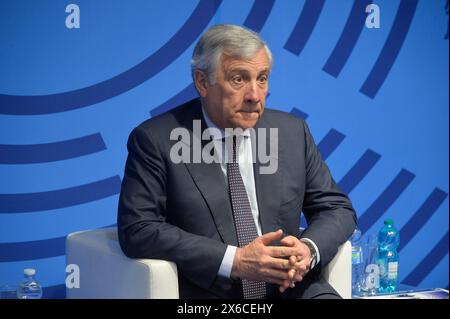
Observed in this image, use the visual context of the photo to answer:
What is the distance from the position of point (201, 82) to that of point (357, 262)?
2.04m

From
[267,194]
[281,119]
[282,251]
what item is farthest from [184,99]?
[282,251]

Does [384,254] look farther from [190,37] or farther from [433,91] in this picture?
[190,37]

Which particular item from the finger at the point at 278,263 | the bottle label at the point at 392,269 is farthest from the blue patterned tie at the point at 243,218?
the bottle label at the point at 392,269

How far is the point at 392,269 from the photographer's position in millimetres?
4426

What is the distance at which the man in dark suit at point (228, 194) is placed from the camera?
109 inches

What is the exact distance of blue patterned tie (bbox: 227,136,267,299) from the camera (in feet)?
9.61

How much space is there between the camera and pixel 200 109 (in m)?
3.10

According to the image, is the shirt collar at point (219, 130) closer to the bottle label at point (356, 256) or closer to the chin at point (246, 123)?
the chin at point (246, 123)

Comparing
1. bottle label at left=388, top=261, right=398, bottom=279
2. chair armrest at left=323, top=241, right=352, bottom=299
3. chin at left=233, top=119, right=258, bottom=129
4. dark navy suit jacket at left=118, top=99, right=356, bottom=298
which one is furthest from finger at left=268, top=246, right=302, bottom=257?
bottle label at left=388, top=261, right=398, bottom=279

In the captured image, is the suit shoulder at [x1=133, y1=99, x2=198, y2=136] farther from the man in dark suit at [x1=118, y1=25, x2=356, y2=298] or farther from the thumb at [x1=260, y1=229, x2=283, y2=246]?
the thumb at [x1=260, y1=229, x2=283, y2=246]

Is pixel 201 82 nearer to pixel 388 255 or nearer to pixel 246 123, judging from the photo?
pixel 246 123

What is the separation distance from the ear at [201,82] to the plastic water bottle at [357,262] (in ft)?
6.12
